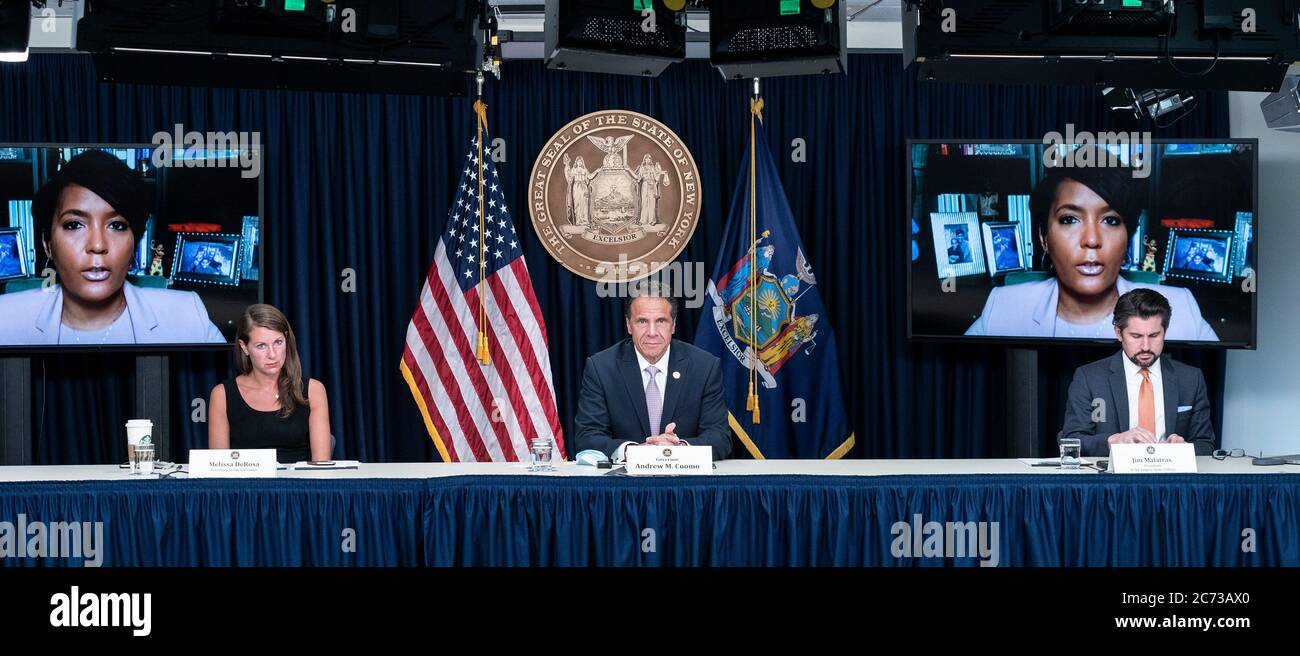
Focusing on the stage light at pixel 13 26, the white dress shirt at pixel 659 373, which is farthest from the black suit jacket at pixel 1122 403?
the stage light at pixel 13 26

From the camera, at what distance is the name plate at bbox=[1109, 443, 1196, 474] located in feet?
10.4

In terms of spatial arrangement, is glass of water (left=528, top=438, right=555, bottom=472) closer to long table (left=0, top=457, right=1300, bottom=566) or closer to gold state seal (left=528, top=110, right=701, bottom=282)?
long table (left=0, top=457, right=1300, bottom=566)

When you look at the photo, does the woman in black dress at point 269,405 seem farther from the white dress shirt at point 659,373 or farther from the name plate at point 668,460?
the name plate at point 668,460

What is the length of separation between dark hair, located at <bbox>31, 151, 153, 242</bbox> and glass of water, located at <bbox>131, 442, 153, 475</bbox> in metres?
2.02

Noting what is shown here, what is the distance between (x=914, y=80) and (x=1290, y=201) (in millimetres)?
1791

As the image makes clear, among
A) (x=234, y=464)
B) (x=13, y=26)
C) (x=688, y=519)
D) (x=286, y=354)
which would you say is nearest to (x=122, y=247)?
(x=13, y=26)

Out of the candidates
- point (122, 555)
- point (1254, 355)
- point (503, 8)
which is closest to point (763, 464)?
point (122, 555)

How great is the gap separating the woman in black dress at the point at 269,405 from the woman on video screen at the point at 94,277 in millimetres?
1496

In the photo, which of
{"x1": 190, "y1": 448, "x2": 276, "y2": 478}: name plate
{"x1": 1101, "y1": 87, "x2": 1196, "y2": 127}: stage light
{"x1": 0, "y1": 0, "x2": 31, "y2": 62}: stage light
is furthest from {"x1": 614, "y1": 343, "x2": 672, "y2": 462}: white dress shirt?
{"x1": 1101, "y1": 87, "x2": 1196, "y2": 127}: stage light

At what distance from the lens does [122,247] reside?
5043 millimetres
